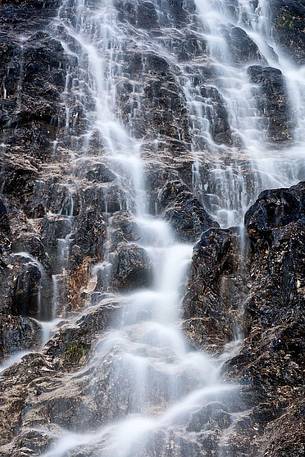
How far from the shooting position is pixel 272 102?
73.9 ft

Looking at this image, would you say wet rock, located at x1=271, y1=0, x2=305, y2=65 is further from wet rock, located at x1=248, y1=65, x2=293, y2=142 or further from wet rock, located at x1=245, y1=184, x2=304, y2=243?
wet rock, located at x1=245, y1=184, x2=304, y2=243

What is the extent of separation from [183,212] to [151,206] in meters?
1.52

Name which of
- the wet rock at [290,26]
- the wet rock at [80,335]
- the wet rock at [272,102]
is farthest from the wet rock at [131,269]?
the wet rock at [290,26]

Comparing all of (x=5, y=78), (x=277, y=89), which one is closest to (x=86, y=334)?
(x=5, y=78)

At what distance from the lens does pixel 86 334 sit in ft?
37.2

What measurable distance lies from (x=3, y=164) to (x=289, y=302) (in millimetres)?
10965

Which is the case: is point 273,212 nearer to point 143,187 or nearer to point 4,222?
point 143,187

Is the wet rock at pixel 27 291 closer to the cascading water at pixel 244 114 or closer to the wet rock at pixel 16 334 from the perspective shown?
the wet rock at pixel 16 334

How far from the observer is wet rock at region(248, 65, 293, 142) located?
21453 mm

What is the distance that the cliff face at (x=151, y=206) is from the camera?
8.88 meters

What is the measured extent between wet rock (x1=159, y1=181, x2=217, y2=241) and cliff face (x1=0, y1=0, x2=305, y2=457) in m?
0.05

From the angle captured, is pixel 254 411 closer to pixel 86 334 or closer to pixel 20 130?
pixel 86 334

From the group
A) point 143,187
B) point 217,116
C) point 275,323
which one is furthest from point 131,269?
point 217,116

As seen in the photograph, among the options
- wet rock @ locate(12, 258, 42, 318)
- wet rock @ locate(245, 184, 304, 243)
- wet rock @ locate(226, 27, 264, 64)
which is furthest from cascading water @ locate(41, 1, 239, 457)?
wet rock @ locate(226, 27, 264, 64)
